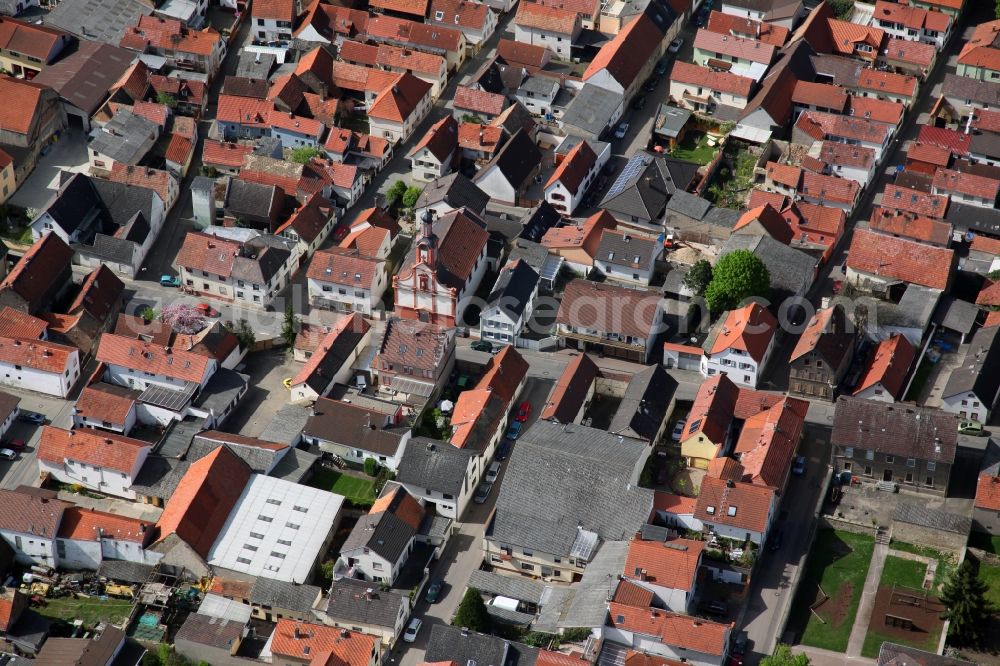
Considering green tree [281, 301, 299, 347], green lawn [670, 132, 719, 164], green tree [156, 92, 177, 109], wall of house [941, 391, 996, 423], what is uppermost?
green lawn [670, 132, 719, 164]

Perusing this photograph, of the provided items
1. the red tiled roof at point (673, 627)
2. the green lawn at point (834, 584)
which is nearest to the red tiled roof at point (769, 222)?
the green lawn at point (834, 584)

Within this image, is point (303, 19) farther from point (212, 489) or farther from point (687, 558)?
point (687, 558)

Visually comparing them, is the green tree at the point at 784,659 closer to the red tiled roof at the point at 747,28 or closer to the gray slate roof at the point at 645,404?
the gray slate roof at the point at 645,404

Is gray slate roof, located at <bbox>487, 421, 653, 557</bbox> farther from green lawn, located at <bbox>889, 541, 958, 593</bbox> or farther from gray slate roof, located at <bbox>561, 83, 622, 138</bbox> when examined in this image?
gray slate roof, located at <bbox>561, 83, 622, 138</bbox>

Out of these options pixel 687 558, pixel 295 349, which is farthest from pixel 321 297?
pixel 687 558

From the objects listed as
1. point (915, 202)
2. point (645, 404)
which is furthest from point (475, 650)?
point (915, 202)

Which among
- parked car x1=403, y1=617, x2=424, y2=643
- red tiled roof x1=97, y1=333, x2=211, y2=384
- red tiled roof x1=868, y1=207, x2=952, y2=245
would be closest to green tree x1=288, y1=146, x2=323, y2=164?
red tiled roof x1=97, y1=333, x2=211, y2=384
